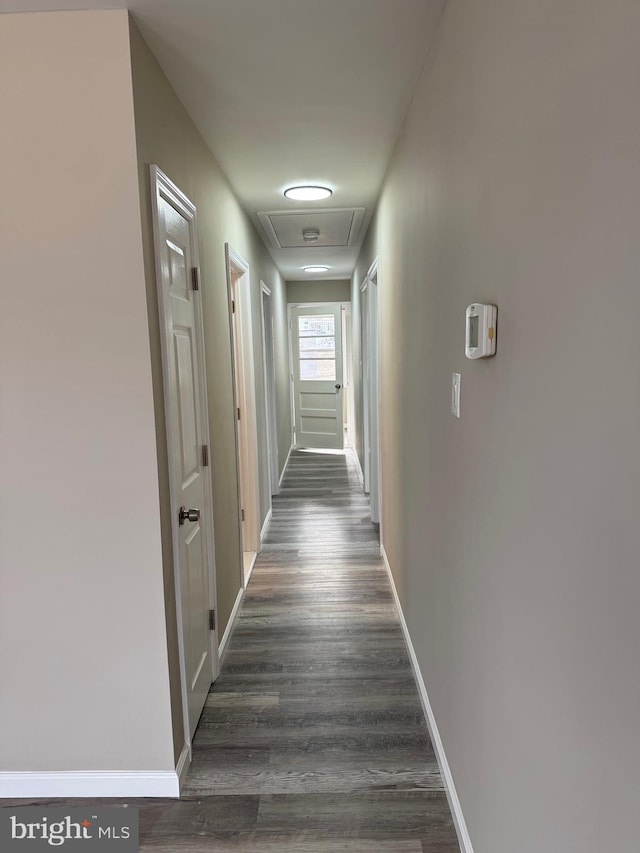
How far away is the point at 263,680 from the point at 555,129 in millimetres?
2345

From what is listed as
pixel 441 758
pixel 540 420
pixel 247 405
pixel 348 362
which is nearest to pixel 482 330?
pixel 540 420

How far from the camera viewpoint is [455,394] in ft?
5.14

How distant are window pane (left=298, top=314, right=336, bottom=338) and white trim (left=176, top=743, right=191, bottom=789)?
617 centimetres

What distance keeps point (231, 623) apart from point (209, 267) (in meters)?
1.84

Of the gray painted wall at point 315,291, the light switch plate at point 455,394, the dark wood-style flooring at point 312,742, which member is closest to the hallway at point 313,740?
the dark wood-style flooring at point 312,742

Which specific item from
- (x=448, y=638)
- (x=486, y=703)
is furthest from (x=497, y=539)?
(x=448, y=638)

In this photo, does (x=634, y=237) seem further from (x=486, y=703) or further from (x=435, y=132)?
(x=435, y=132)

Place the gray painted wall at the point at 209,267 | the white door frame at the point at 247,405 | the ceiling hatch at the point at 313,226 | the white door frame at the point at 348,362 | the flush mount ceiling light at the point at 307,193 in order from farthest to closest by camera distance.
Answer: the white door frame at the point at 348,362, the ceiling hatch at the point at 313,226, the white door frame at the point at 247,405, the flush mount ceiling light at the point at 307,193, the gray painted wall at the point at 209,267

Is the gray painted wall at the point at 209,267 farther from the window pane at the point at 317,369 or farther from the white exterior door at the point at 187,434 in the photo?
the window pane at the point at 317,369

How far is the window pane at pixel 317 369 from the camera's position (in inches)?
301

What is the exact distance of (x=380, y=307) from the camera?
356 cm

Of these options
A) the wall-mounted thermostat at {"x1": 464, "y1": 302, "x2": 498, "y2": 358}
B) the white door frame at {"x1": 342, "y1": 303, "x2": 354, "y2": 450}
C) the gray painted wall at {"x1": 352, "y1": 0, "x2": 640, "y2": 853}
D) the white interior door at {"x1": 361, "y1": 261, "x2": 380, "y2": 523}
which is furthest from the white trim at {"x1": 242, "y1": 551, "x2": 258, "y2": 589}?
the white door frame at {"x1": 342, "y1": 303, "x2": 354, "y2": 450}

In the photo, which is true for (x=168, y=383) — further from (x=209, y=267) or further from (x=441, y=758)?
(x=441, y=758)

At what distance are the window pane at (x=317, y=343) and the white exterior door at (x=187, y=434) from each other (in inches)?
214
